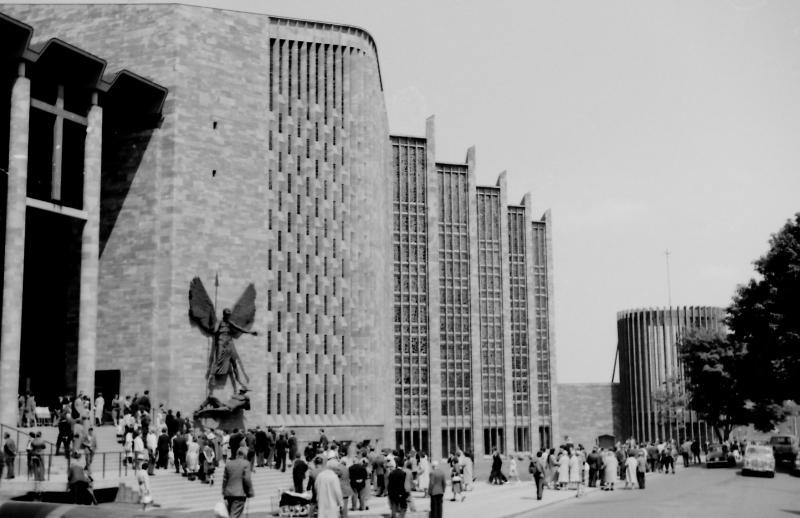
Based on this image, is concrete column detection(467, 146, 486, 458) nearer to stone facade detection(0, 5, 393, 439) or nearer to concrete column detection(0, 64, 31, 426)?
stone facade detection(0, 5, 393, 439)

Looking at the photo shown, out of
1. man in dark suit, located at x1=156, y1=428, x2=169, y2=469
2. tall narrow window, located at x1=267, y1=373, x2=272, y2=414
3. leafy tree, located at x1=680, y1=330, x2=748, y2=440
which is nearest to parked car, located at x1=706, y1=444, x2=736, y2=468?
leafy tree, located at x1=680, y1=330, x2=748, y2=440

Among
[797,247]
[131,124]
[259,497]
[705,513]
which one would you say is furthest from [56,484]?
[797,247]

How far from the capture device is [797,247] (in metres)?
46.0

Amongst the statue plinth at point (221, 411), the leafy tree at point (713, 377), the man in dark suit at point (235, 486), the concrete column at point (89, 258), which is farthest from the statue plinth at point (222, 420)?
the leafy tree at point (713, 377)

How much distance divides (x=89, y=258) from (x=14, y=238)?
168 inches

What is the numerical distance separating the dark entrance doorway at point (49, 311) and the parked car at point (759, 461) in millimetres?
29092

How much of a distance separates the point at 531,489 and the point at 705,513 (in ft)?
42.7

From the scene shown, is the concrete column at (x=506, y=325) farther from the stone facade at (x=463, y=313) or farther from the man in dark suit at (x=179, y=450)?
the man in dark suit at (x=179, y=450)

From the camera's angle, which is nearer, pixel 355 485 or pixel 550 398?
pixel 355 485

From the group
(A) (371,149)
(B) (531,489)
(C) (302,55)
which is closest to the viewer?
(B) (531,489)

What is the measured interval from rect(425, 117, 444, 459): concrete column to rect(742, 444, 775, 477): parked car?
27.6m

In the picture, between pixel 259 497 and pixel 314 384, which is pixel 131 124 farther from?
pixel 259 497

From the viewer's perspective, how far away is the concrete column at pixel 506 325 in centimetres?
6744

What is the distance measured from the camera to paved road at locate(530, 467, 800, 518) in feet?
77.4
